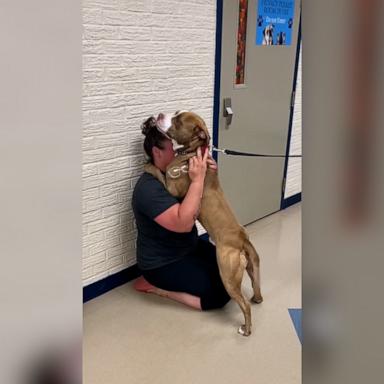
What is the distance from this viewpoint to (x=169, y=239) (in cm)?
293

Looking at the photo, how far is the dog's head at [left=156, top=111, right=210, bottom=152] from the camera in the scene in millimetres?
2809

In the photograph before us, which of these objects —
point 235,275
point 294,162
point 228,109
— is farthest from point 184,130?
point 294,162

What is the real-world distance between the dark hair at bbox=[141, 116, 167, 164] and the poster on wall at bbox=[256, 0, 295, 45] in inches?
53.4

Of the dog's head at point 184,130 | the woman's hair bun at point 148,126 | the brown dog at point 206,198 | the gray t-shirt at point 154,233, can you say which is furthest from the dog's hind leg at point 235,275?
the woman's hair bun at point 148,126

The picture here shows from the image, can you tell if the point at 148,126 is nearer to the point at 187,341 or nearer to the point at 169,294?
the point at 169,294

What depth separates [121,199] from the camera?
302 centimetres

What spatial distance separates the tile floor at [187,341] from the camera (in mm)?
2307

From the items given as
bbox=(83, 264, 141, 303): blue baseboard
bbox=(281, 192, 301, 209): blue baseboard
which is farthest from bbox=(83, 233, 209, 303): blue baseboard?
bbox=(281, 192, 301, 209): blue baseboard

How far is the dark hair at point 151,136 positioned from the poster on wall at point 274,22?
1357mm

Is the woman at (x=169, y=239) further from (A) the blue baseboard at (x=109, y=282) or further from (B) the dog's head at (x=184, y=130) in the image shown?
(A) the blue baseboard at (x=109, y=282)

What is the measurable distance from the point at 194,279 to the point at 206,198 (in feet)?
1.51

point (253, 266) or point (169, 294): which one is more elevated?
point (253, 266)
